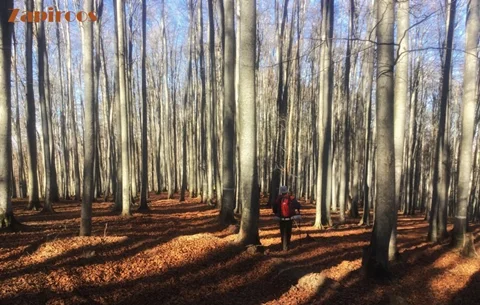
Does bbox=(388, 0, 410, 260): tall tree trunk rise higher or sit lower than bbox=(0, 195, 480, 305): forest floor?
higher

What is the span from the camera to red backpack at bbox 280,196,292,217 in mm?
8367

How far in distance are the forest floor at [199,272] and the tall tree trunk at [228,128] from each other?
1277 mm

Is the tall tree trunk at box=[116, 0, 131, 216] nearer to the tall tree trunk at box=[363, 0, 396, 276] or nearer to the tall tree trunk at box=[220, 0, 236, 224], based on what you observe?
the tall tree trunk at box=[220, 0, 236, 224]

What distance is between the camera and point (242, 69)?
7.61 m

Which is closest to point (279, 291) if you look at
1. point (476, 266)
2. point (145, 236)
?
point (145, 236)

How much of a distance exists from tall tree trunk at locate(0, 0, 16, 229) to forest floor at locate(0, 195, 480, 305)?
581 millimetres

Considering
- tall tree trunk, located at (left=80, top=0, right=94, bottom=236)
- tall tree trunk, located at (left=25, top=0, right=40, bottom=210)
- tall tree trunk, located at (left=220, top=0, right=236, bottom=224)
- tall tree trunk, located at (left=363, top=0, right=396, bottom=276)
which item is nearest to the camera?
tall tree trunk, located at (left=363, top=0, right=396, bottom=276)

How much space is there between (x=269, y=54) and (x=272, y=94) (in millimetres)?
4113

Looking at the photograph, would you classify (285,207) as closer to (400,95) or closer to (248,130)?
(248,130)

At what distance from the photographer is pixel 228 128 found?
11266 millimetres

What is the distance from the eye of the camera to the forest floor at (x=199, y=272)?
5227 millimetres

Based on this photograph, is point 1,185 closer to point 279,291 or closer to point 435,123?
point 279,291

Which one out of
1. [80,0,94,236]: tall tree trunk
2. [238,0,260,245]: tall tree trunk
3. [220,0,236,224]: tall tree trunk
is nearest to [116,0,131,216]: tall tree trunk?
[220,0,236,224]: tall tree trunk

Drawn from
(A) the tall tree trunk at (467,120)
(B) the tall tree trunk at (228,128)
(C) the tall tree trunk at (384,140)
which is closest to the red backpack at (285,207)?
(C) the tall tree trunk at (384,140)
